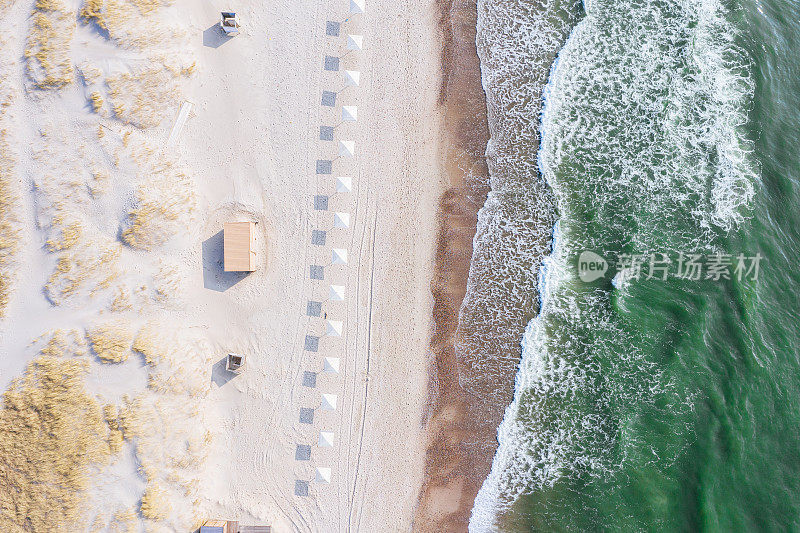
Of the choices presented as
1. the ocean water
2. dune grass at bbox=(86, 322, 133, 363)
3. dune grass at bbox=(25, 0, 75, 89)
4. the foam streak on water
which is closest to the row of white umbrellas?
the ocean water

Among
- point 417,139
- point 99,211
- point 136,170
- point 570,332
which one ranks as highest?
point 417,139

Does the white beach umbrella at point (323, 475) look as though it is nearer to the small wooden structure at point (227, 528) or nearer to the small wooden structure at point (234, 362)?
the small wooden structure at point (227, 528)

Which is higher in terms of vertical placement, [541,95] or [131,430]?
[541,95]

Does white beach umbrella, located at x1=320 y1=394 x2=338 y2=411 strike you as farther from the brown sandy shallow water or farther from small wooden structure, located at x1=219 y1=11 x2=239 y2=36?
small wooden structure, located at x1=219 y1=11 x2=239 y2=36

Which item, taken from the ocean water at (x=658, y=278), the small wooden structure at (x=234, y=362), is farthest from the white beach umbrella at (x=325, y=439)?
the ocean water at (x=658, y=278)

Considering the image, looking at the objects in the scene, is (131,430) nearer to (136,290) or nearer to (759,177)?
(136,290)

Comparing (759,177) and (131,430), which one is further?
(759,177)

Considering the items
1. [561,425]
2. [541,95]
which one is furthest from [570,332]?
[541,95]
